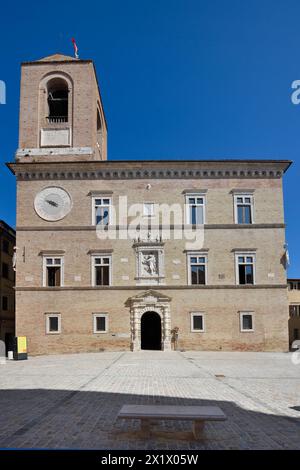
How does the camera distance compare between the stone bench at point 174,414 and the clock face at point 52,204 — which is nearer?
the stone bench at point 174,414

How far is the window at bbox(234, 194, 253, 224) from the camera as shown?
111 ft

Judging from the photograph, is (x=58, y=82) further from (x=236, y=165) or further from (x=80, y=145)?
(x=236, y=165)

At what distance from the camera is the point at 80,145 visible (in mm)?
36281

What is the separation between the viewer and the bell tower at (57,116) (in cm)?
3616

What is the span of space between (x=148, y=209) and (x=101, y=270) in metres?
5.29

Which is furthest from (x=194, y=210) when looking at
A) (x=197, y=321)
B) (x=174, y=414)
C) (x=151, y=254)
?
(x=174, y=414)

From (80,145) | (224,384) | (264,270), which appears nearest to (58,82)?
(80,145)

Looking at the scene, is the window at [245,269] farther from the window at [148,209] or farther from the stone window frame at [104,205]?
the stone window frame at [104,205]

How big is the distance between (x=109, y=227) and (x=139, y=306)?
5.76 m

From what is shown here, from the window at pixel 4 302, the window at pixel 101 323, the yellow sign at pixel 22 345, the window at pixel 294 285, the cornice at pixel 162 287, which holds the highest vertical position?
the window at pixel 294 285

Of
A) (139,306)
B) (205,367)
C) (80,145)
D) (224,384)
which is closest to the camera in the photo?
(224,384)

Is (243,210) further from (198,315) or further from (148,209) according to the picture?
(198,315)

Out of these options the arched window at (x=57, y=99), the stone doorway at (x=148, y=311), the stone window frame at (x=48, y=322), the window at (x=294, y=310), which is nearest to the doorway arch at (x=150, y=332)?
the stone doorway at (x=148, y=311)

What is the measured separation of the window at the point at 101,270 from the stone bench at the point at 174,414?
24.2 m
